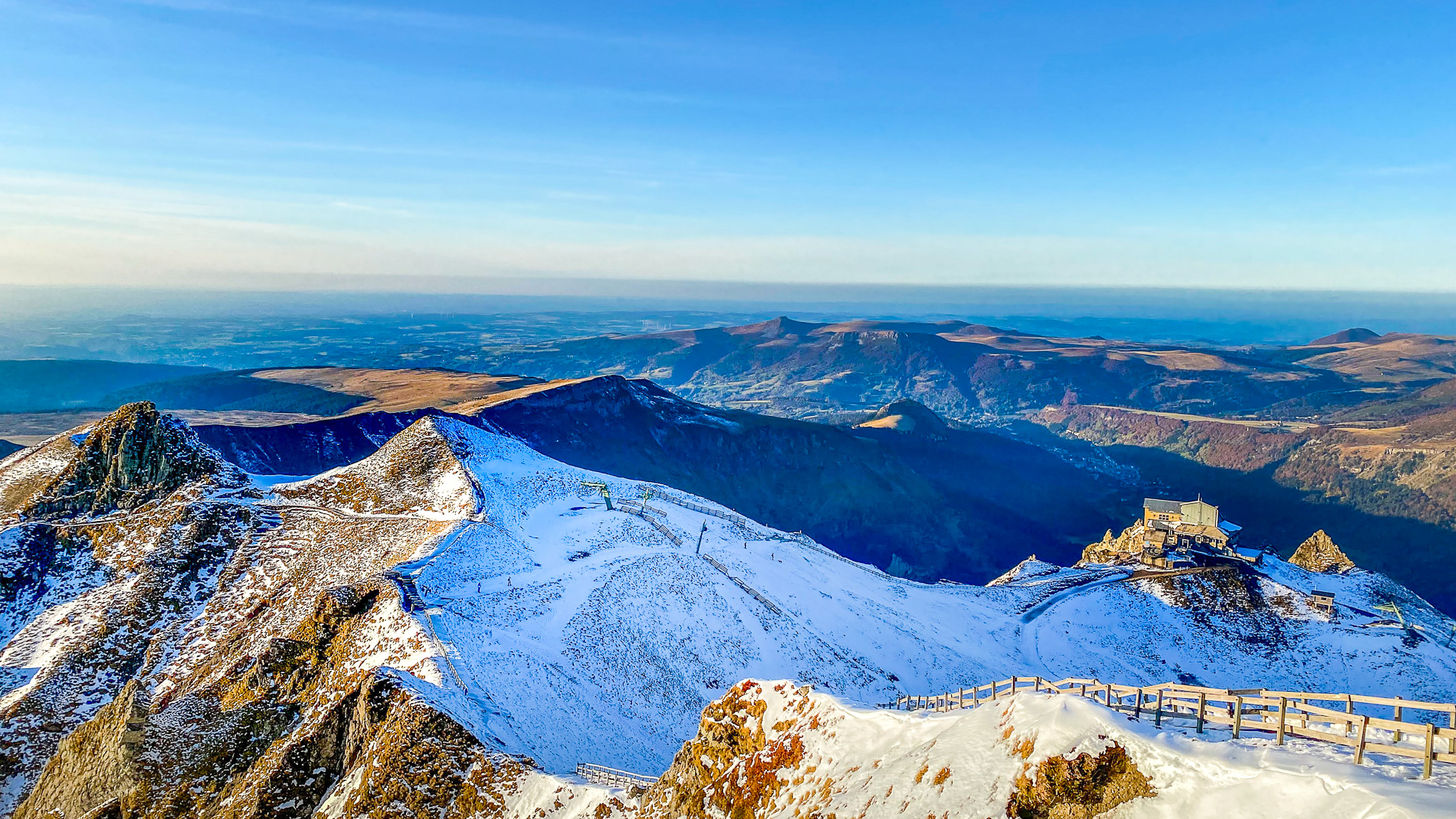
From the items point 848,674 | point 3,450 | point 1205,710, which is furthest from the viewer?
point 3,450

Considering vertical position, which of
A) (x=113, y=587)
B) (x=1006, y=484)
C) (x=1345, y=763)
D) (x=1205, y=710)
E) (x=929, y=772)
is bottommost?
(x=1006, y=484)

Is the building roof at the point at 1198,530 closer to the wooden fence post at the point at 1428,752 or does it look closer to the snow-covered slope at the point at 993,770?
the snow-covered slope at the point at 993,770

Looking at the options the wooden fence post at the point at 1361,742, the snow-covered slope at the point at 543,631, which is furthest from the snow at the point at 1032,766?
the snow-covered slope at the point at 543,631

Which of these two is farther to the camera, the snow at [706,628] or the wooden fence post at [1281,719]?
the snow at [706,628]

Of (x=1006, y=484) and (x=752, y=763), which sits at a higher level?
(x=752, y=763)

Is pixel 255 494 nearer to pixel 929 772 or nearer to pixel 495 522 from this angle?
pixel 495 522

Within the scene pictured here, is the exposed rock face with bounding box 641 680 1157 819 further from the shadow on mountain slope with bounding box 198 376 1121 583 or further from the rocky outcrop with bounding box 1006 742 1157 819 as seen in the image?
the shadow on mountain slope with bounding box 198 376 1121 583

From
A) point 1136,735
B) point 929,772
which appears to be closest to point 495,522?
point 929,772

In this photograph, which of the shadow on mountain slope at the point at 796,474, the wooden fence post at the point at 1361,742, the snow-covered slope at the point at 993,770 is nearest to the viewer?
the snow-covered slope at the point at 993,770
